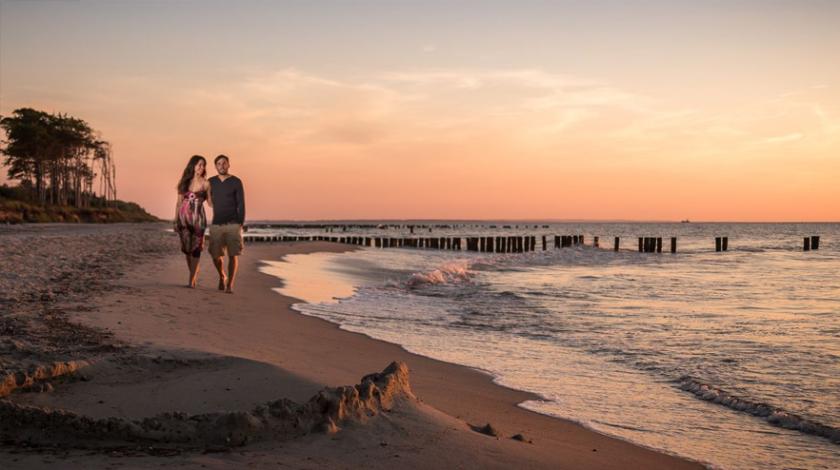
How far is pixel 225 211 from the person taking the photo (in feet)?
33.2

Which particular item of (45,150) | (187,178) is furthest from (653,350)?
(45,150)

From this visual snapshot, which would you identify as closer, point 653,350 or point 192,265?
point 653,350

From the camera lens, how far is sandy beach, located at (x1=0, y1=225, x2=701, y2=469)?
126 inches

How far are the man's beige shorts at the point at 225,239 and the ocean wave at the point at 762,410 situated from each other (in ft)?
22.5

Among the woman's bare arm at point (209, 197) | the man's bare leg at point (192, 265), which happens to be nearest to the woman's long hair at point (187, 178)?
the woman's bare arm at point (209, 197)

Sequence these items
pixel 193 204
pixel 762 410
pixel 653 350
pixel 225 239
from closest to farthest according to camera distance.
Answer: pixel 762 410 → pixel 653 350 → pixel 193 204 → pixel 225 239

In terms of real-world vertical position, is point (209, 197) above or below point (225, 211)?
above

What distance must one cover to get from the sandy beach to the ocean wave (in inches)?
61.4

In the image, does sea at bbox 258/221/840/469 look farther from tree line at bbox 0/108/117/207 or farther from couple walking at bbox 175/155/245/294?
tree line at bbox 0/108/117/207

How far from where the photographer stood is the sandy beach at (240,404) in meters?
3.19

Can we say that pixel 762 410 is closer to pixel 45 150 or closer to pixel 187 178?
pixel 187 178

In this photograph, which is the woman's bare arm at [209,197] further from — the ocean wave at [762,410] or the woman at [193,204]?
the ocean wave at [762,410]

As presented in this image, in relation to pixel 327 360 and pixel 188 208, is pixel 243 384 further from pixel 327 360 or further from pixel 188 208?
pixel 188 208

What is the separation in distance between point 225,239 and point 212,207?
55 centimetres
